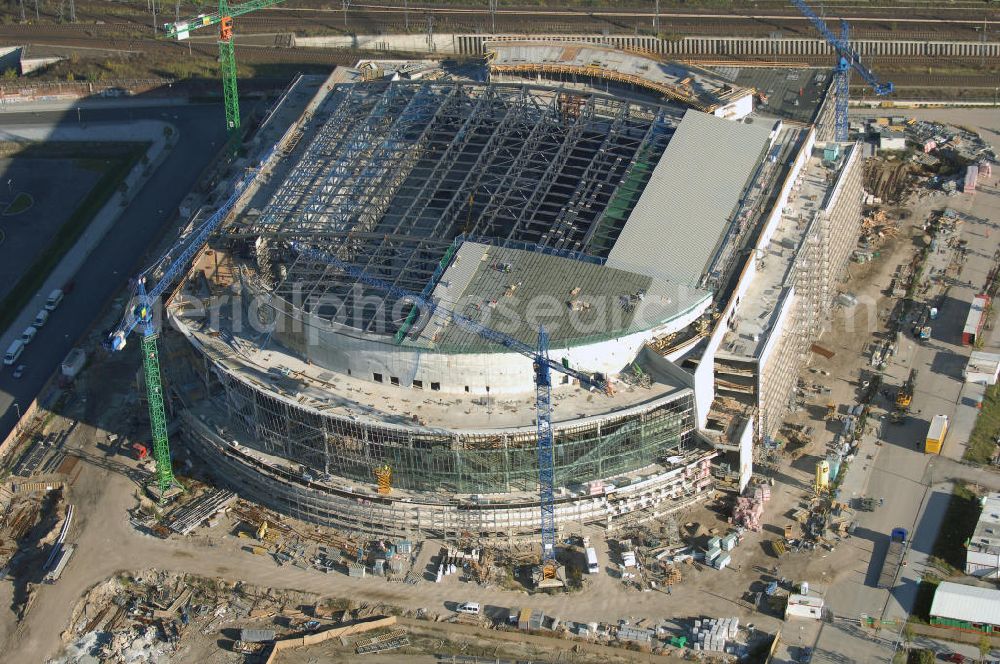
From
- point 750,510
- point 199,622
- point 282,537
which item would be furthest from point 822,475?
point 199,622

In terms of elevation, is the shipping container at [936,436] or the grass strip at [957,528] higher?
the shipping container at [936,436]

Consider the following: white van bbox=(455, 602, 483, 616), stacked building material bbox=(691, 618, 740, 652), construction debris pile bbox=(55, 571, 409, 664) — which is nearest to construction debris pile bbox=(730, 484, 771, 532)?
stacked building material bbox=(691, 618, 740, 652)

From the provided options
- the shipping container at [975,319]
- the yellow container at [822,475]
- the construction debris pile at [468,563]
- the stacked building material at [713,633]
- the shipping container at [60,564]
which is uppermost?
the shipping container at [975,319]

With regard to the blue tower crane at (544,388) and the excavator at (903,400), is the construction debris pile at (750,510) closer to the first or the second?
the blue tower crane at (544,388)

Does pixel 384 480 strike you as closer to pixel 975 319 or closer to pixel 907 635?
pixel 907 635

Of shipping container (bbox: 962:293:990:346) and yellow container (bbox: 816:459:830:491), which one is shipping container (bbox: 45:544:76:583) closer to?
yellow container (bbox: 816:459:830:491)

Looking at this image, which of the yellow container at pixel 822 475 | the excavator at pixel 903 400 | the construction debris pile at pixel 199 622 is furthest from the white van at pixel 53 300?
the excavator at pixel 903 400
